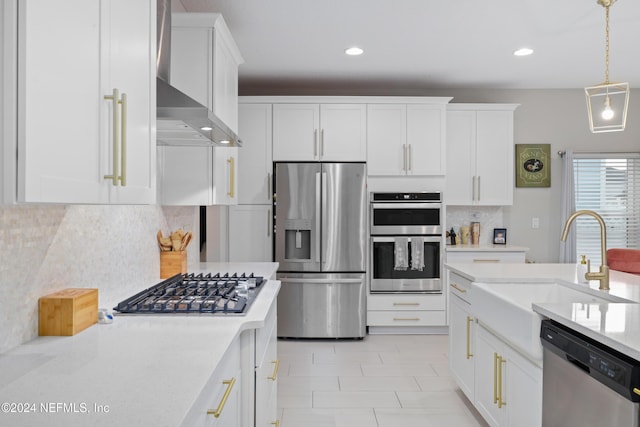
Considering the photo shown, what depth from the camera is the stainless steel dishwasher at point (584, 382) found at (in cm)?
142

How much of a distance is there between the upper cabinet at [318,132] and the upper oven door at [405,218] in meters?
0.57

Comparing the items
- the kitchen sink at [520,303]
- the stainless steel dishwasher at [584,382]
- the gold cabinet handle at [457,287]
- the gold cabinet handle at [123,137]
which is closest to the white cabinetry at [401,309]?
the gold cabinet handle at [457,287]

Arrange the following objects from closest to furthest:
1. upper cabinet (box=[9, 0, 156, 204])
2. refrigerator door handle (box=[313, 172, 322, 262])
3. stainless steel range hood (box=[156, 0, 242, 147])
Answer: upper cabinet (box=[9, 0, 156, 204]) → stainless steel range hood (box=[156, 0, 242, 147]) → refrigerator door handle (box=[313, 172, 322, 262])

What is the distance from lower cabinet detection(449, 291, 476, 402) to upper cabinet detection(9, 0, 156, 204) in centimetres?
214

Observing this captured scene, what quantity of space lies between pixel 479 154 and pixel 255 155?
7.72 ft

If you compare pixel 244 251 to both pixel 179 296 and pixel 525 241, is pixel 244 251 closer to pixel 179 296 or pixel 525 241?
pixel 179 296

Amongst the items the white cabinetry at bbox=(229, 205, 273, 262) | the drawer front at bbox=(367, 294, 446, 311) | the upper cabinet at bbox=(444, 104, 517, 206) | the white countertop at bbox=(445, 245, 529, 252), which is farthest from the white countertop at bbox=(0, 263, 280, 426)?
the upper cabinet at bbox=(444, 104, 517, 206)

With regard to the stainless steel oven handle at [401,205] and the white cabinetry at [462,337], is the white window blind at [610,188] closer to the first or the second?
the stainless steel oven handle at [401,205]

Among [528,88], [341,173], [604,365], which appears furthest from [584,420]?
[528,88]

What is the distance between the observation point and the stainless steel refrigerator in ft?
15.6

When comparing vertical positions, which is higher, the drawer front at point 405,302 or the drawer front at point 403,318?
the drawer front at point 405,302

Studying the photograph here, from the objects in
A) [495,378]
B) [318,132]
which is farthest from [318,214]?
[495,378]

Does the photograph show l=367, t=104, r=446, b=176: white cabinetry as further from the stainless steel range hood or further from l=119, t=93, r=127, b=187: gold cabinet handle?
l=119, t=93, r=127, b=187: gold cabinet handle

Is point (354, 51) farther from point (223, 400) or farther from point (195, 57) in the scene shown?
point (223, 400)
